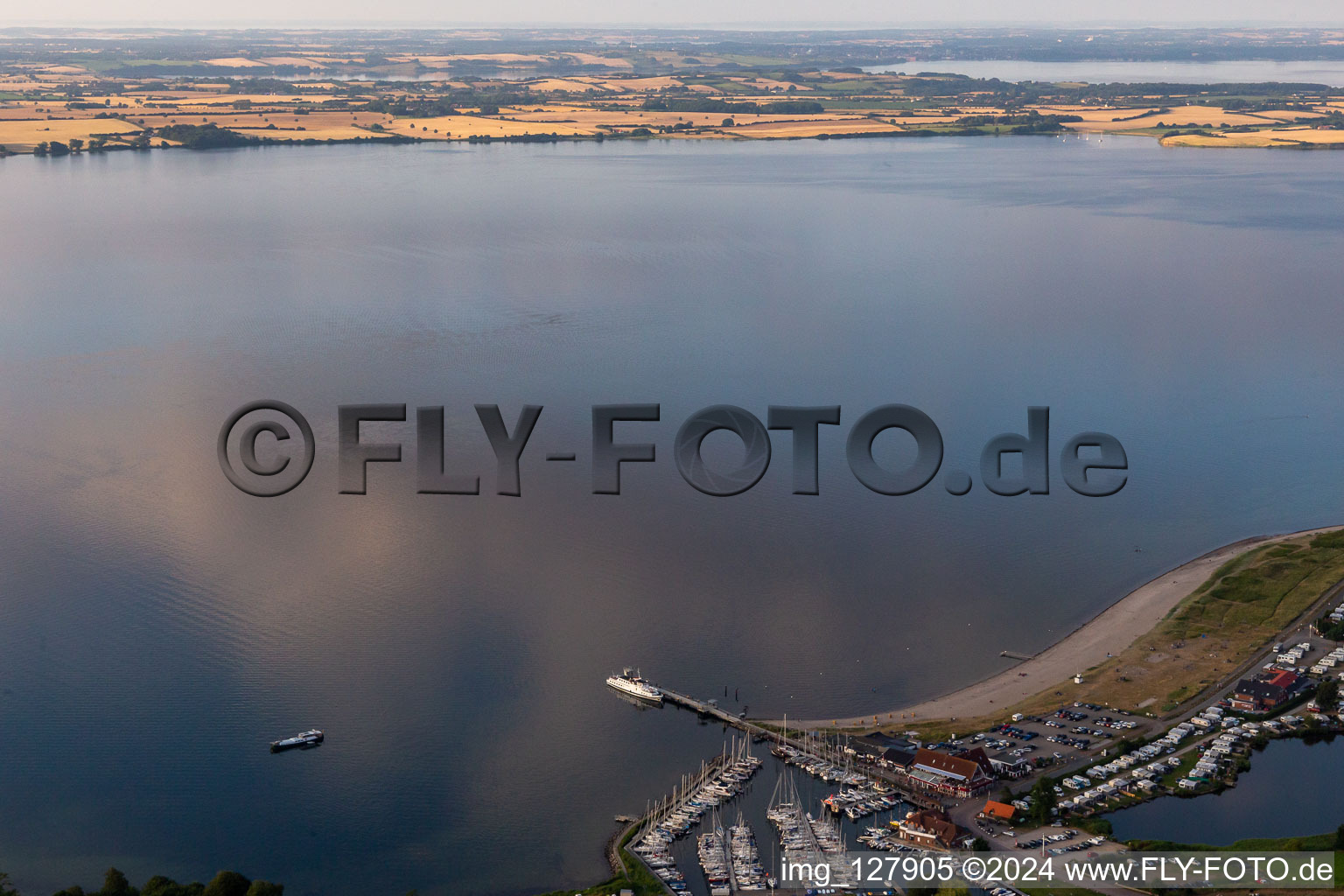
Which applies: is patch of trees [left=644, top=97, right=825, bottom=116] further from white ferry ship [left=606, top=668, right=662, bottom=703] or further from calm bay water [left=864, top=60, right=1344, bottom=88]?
white ferry ship [left=606, top=668, right=662, bottom=703]

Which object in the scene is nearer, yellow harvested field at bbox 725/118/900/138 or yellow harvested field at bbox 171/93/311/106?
yellow harvested field at bbox 725/118/900/138

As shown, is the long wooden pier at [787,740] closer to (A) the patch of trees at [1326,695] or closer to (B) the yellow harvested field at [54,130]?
(A) the patch of trees at [1326,695]

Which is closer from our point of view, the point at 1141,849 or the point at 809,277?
the point at 1141,849

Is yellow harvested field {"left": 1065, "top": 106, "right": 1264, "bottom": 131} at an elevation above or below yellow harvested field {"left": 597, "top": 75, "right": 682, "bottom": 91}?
below

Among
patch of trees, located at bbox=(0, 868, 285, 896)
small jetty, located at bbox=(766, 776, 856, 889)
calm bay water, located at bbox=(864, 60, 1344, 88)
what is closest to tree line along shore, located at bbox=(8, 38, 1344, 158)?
calm bay water, located at bbox=(864, 60, 1344, 88)

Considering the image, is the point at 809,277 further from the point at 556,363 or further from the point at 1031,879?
the point at 1031,879

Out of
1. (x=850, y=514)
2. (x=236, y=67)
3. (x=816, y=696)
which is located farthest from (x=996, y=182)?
(x=236, y=67)

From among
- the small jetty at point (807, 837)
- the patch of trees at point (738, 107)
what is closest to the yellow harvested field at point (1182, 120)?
the patch of trees at point (738, 107)
